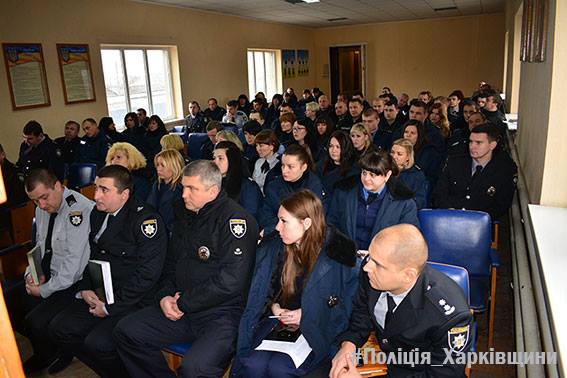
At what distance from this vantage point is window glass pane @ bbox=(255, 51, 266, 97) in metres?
12.6

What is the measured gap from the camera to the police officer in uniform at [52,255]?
280 cm

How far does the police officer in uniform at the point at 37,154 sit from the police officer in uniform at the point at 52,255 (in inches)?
116

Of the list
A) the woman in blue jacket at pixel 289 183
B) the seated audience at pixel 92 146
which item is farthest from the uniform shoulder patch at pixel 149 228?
the seated audience at pixel 92 146

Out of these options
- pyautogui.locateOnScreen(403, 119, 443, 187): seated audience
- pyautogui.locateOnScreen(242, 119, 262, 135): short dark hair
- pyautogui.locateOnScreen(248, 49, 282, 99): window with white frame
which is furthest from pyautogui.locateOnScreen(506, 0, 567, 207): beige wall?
pyautogui.locateOnScreen(248, 49, 282, 99): window with white frame

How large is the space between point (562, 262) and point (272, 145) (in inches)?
117

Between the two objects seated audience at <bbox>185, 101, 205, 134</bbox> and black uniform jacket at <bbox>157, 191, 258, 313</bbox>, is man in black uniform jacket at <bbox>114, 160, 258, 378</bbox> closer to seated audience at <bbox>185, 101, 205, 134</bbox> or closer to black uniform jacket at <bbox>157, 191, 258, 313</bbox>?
black uniform jacket at <bbox>157, 191, 258, 313</bbox>

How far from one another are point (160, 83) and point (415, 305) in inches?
327

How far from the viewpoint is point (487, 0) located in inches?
410

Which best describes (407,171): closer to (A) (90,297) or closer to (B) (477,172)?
(B) (477,172)

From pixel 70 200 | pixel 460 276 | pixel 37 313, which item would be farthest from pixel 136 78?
pixel 460 276

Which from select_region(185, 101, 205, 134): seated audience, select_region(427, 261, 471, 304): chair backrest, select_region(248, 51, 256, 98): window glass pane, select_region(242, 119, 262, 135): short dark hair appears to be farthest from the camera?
select_region(248, 51, 256, 98): window glass pane

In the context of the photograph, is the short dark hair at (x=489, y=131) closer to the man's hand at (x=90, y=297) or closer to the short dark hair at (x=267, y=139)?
the short dark hair at (x=267, y=139)

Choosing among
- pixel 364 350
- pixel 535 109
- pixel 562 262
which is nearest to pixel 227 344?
pixel 364 350

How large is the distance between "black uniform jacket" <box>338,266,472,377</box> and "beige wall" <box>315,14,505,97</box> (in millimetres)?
13779
